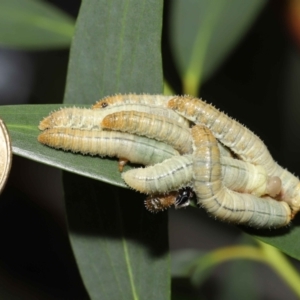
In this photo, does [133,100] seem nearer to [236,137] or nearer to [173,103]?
[173,103]

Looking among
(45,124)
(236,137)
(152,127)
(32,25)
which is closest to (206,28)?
(32,25)

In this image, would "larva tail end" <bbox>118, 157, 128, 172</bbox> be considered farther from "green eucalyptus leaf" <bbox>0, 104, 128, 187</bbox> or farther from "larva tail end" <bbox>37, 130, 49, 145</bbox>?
"larva tail end" <bbox>37, 130, 49, 145</bbox>

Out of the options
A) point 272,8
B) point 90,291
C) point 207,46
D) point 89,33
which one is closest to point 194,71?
point 207,46

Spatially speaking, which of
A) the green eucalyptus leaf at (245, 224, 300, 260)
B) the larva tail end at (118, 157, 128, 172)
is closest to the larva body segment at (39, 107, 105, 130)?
the larva tail end at (118, 157, 128, 172)

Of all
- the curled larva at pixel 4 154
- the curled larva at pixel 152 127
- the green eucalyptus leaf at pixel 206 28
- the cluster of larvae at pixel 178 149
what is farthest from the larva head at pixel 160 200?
the green eucalyptus leaf at pixel 206 28

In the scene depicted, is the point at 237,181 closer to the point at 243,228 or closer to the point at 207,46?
the point at 243,228

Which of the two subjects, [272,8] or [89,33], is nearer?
[89,33]
